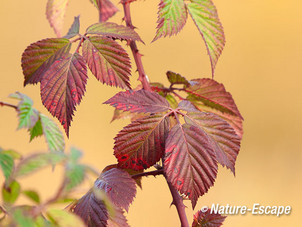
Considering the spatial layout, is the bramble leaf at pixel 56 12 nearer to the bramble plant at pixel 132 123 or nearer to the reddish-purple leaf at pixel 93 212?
the bramble plant at pixel 132 123

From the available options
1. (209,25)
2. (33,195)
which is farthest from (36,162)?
(209,25)

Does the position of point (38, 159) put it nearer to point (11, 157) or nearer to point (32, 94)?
point (11, 157)

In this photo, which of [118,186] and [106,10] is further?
[106,10]

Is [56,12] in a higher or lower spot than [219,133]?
higher

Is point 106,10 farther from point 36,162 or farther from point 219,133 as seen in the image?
point 36,162

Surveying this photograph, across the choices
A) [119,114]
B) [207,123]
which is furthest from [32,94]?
[207,123]
